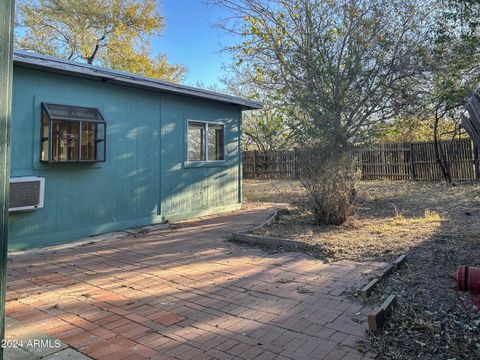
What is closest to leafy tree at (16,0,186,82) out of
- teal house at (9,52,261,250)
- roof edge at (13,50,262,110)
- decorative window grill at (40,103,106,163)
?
teal house at (9,52,261,250)

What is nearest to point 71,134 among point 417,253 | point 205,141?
point 205,141

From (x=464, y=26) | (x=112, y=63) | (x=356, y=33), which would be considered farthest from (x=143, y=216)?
(x=112, y=63)

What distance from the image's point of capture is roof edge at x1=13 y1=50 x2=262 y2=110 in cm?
522

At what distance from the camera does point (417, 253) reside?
475 cm

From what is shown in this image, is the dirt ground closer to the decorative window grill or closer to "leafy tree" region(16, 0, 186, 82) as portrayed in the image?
the decorative window grill

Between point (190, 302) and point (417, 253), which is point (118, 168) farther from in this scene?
point (417, 253)

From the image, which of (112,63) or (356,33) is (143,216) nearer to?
(356,33)

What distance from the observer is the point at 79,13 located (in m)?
17.8

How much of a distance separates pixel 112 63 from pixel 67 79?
14817 mm

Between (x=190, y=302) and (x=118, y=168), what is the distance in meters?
4.06

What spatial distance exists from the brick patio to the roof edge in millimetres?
2790

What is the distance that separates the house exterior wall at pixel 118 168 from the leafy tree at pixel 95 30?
1283cm

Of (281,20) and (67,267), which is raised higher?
(281,20)

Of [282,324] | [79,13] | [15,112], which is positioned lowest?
[282,324]
